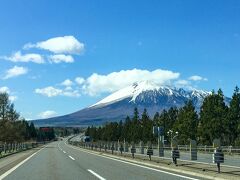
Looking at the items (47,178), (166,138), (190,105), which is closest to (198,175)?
(47,178)

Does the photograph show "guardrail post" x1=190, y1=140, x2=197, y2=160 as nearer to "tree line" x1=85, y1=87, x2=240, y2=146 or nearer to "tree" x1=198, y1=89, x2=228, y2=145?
"tree line" x1=85, y1=87, x2=240, y2=146

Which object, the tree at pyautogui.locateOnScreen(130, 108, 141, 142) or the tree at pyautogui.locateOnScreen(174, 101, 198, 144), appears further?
the tree at pyautogui.locateOnScreen(130, 108, 141, 142)

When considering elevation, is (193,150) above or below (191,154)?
above

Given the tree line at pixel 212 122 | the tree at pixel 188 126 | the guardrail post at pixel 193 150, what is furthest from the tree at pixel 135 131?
the guardrail post at pixel 193 150

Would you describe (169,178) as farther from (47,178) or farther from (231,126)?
(231,126)

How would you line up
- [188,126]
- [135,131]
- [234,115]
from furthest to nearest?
[135,131]
[188,126]
[234,115]

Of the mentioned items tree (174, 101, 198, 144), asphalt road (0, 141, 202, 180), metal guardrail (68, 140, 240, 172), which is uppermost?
tree (174, 101, 198, 144)

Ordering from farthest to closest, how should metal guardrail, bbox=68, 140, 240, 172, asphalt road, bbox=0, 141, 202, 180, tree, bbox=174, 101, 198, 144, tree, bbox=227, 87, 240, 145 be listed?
tree, bbox=174, 101, 198, 144 < tree, bbox=227, 87, 240, 145 < metal guardrail, bbox=68, 140, 240, 172 < asphalt road, bbox=0, 141, 202, 180

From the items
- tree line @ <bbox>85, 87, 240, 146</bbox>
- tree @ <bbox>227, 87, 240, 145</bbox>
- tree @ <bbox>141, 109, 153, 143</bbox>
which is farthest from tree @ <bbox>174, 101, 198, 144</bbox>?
tree @ <bbox>141, 109, 153, 143</bbox>

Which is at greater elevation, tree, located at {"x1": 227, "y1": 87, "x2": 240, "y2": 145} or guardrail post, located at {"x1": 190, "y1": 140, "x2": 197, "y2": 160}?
tree, located at {"x1": 227, "y1": 87, "x2": 240, "y2": 145}

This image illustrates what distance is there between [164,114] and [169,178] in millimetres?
101252

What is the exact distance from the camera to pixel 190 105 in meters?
94.6

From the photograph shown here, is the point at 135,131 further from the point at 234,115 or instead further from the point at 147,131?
the point at 234,115

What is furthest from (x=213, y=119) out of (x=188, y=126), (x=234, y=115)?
(x=188, y=126)
